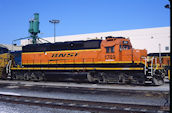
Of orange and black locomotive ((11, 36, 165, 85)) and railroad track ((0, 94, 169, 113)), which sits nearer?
railroad track ((0, 94, 169, 113))

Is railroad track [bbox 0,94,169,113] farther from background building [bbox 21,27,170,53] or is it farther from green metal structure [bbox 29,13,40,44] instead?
background building [bbox 21,27,170,53]

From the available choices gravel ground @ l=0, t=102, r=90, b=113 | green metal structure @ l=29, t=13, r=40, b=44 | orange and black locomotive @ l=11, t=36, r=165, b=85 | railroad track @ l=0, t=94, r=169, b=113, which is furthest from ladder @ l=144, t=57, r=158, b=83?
green metal structure @ l=29, t=13, r=40, b=44

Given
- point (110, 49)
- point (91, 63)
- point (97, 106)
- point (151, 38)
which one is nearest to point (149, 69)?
point (110, 49)

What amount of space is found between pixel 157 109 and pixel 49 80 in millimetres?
13571

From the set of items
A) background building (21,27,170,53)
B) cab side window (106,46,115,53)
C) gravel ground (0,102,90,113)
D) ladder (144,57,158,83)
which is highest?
background building (21,27,170,53)

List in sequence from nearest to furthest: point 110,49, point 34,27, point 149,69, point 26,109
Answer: point 26,109 < point 149,69 < point 110,49 < point 34,27

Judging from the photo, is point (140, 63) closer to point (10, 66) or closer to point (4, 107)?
point (4, 107)

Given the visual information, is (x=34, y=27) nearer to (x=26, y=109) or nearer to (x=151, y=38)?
(x=151, y=38)

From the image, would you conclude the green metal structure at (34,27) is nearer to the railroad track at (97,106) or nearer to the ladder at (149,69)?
the ladder at (149,69)

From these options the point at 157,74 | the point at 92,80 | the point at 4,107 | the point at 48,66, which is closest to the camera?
the point at 4,107

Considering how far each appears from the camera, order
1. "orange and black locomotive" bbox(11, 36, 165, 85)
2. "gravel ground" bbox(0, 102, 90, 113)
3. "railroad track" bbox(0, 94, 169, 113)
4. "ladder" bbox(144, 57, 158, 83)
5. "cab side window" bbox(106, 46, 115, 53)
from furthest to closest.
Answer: "cab side window" bbox(106, 46, 115, 53) → "orange and black locomotive" bbox(11, 36, 165, 85) → "ladder" bbox(144, 57, 158, 83) → "gravel ground" bbox(0, 102, 90, 113) → "railroad track" bbox(0, 94, 169, 113)

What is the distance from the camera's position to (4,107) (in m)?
8.34

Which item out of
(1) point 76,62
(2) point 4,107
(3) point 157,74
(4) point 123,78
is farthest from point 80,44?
(2) point 4,107

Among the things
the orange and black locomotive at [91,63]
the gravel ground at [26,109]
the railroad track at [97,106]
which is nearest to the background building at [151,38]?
the orange and black locomotive at [91,63]
